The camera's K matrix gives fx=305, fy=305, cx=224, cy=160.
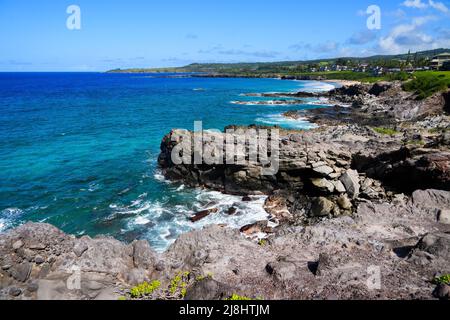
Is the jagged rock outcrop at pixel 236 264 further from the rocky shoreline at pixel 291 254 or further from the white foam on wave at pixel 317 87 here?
the white foam on wave at pixel 317 87

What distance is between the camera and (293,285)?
38.9 ft

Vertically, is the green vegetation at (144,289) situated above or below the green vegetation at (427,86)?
below

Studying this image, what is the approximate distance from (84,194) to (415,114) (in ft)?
191

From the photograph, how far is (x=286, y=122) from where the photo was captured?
2367 inches

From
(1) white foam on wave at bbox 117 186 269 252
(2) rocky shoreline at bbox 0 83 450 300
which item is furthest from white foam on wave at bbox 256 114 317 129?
(1) white foam on wave at bbox 117 186 269 252

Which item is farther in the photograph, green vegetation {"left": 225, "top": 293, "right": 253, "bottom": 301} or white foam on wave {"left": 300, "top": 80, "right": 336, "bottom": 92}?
white foam on wave {"left": 300, "top": 80, "right": 336, "bottom": 92}

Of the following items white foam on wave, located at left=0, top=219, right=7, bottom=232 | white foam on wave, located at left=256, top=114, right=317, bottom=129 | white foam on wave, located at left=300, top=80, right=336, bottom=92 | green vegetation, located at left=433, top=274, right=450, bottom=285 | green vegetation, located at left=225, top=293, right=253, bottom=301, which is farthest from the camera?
white foam on wave, located at left=300, top=80, right=336, bottom=92

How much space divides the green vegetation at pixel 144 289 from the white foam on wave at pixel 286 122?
4666 cm

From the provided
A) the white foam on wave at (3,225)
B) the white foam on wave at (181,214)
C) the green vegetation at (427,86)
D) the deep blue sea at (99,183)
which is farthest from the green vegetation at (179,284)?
the green vegetation at (427,86)

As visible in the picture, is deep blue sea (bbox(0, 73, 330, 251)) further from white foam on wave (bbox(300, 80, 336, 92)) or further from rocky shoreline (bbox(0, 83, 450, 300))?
white foam on wave (bbox(300, 80, 336, 92))

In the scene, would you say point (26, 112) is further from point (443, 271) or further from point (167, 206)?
point (443, 271)

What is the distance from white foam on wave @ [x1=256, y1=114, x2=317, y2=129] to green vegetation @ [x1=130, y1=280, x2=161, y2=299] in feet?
153

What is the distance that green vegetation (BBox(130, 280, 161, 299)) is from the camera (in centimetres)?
1082

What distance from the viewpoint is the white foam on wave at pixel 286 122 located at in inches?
2196
